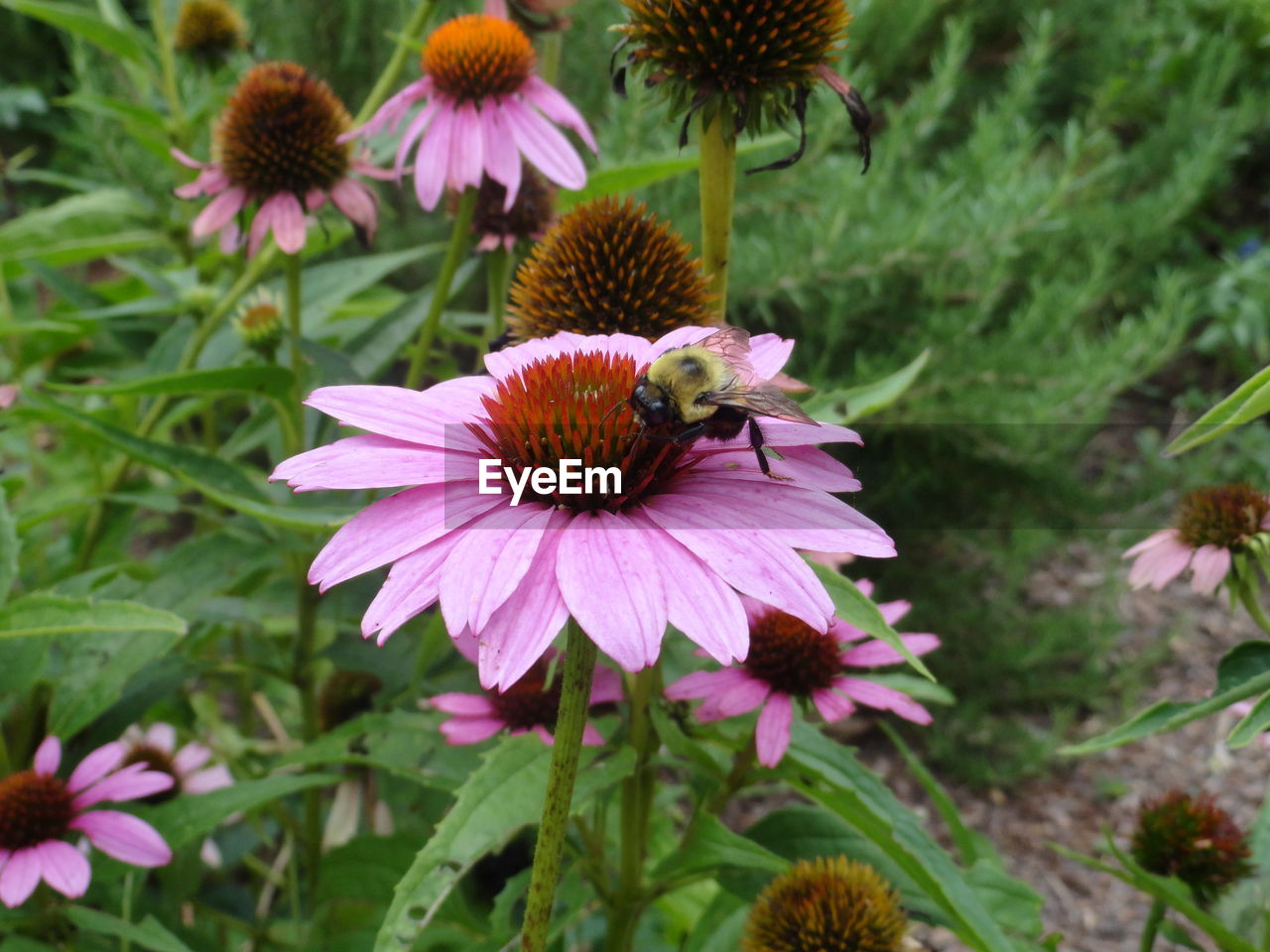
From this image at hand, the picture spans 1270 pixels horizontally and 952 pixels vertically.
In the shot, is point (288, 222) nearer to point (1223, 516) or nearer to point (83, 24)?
point (83, 24)

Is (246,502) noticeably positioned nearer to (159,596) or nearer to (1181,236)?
(159,596)

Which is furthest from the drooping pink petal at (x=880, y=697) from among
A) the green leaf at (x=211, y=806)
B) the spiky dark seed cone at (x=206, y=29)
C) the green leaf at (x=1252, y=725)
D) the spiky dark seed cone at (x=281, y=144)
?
the spiky dark seed cone at (x=206, y=29)

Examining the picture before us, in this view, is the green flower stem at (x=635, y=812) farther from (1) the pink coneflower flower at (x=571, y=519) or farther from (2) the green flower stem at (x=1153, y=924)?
(2) the green flower stem at (x=1153, y=924)

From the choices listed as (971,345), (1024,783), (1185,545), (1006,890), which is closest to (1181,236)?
(971,345)

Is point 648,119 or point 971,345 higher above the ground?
point 648,119

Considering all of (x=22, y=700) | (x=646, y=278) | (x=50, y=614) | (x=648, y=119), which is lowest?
(x=22, y=700)

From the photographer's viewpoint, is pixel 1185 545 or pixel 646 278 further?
pixel 1185 545

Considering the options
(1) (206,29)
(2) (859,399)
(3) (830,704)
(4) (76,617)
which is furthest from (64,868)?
(1) (206,29)
